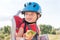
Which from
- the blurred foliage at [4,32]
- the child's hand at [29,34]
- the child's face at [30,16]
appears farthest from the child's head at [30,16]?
the blurred foliage at [4,32]

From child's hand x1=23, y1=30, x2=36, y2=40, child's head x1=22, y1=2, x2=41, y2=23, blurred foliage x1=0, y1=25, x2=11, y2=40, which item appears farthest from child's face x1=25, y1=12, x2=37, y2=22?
blurred foliage x1=0, y1=25, x2=11, y2=40

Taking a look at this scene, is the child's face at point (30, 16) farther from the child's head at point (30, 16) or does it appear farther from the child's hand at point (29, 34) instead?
the child's hand at point (29, 34)

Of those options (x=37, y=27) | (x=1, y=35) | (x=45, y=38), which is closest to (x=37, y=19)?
(x=37, y=27)

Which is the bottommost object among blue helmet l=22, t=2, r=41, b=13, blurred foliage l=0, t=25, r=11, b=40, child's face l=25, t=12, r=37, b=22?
blurred foliage l=0, t=25, r=11, b=40

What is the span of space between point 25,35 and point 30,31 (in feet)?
0.19

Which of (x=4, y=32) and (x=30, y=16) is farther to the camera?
(x=4, y=32)

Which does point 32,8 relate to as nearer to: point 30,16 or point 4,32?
point 30,16

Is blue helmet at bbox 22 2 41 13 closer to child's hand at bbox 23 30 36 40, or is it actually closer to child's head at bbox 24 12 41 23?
child's head at bbox 24 12 41 23

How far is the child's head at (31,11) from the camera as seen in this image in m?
1.98

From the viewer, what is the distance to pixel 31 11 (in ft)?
6.51

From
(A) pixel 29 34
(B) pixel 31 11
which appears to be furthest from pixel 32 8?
(A) pixel 29 34

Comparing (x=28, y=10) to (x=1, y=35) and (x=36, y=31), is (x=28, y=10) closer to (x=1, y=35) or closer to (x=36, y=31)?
(x=36, y=31)

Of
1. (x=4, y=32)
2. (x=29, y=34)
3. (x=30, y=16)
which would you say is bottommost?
(x=4, y=32)

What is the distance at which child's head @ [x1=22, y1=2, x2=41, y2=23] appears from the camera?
77.8 inches
